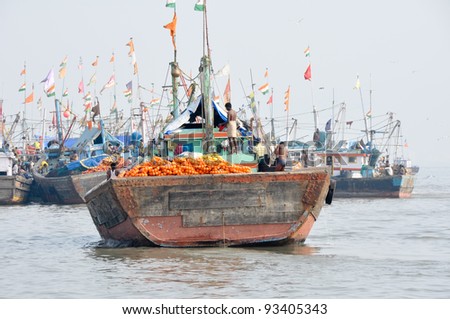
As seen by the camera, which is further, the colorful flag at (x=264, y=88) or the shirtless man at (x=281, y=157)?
the colorful flag at (x=264, y=88)

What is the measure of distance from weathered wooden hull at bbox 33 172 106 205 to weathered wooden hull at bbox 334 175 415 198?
1754cm

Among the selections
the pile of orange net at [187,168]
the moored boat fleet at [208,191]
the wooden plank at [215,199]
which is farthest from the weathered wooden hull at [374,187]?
the wooden plank at [215,199]

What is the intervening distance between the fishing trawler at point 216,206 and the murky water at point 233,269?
300 mm

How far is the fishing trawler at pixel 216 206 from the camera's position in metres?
17.9

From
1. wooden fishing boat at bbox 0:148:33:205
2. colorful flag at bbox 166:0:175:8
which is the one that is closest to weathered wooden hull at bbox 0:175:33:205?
wooden fishing boat at bbox 0:148:33:205

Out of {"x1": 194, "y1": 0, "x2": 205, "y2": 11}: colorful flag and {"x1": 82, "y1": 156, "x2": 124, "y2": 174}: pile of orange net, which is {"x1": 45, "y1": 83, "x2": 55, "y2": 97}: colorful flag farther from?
{"x1": 194, "y1": 0, "x2": 205, "y2": 11}: colorful flag

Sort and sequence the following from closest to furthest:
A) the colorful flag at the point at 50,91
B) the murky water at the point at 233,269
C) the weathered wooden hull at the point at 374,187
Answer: the murky water at the point at 233,269, the colorful flag at the point at 50,91, the weathered wooden hull at the point at 374,187

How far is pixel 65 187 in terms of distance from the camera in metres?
45.6

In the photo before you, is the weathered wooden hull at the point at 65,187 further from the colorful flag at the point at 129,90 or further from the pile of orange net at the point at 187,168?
the pile of orange net at the point at 187,168

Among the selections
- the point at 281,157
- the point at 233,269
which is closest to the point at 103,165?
the point at 281,157

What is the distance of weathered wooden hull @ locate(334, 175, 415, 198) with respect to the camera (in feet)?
186

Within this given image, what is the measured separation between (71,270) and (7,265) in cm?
173

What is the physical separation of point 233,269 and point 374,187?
1635 inches
